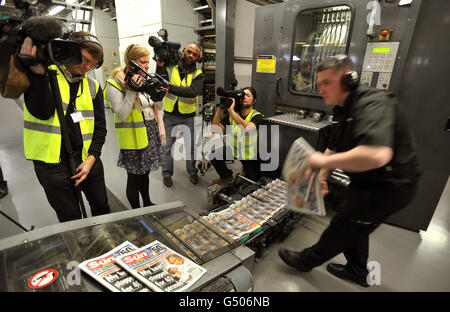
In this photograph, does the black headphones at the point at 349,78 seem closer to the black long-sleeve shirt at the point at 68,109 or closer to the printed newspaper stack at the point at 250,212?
the printed newspaper stack at the point at 250,212

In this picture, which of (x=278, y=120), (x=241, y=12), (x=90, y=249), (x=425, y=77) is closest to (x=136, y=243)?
(x=90, y=249)

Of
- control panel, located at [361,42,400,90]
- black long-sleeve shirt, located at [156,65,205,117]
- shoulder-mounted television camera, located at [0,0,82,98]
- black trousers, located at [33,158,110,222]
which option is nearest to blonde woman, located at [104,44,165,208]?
black trousers, located at [33,158,110,222]

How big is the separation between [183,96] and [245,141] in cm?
Answer: 91

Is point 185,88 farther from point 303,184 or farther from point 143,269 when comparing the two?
point 143,269

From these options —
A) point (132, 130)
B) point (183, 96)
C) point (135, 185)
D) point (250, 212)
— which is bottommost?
point (250, 212)

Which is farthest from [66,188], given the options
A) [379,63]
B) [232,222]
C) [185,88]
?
[379,63]

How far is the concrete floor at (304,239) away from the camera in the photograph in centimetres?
180

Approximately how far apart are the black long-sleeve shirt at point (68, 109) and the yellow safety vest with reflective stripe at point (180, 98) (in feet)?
4.34

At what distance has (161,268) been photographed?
125 centimetres

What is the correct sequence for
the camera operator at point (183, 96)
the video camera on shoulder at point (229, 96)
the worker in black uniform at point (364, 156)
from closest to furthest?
the worker in black uniform at point (364, 156)
the video camera on shoulder at point (229, 96)
the camera operator at point (183, 96)

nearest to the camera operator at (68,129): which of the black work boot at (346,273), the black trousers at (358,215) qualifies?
the black trousers at (358,215)

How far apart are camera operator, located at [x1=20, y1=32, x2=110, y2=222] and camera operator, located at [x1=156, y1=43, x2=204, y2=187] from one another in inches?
44.3

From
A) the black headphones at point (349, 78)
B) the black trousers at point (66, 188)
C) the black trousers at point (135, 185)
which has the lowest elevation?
the black trousers at point (135, 185)

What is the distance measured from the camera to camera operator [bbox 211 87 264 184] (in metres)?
2.62
